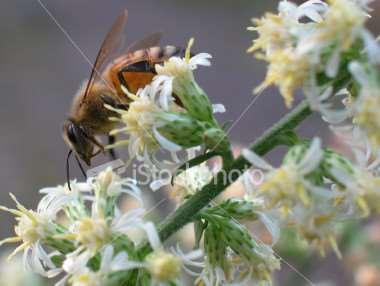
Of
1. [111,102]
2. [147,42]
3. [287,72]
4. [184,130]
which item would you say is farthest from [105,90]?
[287,72]

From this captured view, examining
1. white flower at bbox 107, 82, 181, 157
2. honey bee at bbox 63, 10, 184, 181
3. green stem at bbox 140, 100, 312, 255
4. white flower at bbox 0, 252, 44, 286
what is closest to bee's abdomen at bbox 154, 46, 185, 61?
honey bee at bbox 63, 10, 184, 181

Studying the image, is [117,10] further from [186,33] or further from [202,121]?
[202,121]

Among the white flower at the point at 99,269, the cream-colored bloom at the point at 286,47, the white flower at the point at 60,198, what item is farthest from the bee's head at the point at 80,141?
the cream-colored bloom at the point at 286,47

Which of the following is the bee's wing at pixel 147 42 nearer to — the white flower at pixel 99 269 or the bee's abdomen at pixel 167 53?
the bee's abdomen at pixel 167 53

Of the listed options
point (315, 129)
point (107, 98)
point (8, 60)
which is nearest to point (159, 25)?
point (8, 60)

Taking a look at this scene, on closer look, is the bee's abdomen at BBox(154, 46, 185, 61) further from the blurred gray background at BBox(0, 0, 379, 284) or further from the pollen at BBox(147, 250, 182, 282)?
the blurred gray background at BBox(0, 0, 379, 284)

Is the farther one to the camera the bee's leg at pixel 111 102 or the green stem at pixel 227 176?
the bee's leg at pixel 111 102
